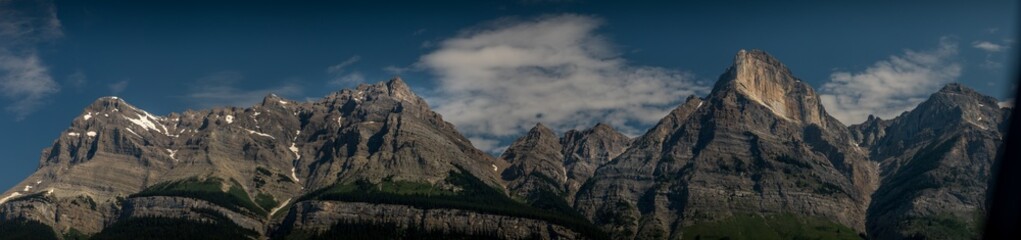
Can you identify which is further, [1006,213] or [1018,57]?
[1018,57]

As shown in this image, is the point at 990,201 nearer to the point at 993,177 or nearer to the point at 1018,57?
the point at 993,177

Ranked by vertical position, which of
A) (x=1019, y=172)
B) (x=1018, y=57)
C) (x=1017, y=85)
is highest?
(x=1018, y=57)

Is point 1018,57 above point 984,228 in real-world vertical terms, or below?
above

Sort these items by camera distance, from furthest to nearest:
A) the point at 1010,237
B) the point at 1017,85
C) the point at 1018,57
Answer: the point at 1018,57
the point at 1017,85
the point at 1010,237

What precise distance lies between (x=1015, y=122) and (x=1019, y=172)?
0.38m

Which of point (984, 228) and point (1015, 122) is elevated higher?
point (1015, 122)

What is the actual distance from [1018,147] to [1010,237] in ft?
2.28

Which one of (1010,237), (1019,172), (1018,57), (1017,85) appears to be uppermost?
(1018,57)

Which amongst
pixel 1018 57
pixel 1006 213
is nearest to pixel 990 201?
pixel 1006 213

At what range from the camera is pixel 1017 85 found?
797cm

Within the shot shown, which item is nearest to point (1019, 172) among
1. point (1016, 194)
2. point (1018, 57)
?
point (1016, 194)

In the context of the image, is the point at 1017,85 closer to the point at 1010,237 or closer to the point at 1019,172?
the point at 1019,172

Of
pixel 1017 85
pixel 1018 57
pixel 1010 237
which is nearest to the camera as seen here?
pixel 1010 237

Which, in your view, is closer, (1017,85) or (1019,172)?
(1019,172)
